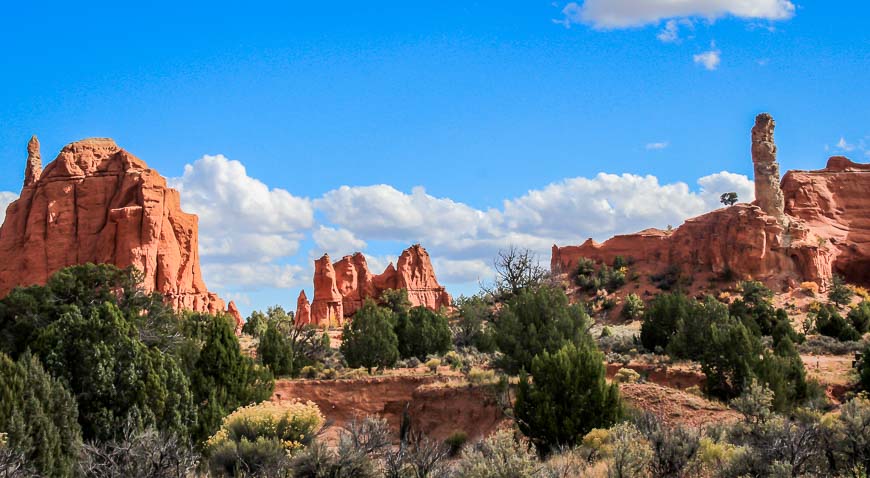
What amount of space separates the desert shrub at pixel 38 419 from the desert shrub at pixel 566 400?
11.6 m

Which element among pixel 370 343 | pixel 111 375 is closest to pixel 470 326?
pixel 370 343

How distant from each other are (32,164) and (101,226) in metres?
9.91

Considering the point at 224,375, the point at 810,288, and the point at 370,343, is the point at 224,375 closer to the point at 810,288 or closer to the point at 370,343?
the point at 370,343

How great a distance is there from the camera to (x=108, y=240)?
58.2 meters

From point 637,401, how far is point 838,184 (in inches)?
2335

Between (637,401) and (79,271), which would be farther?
(79,271)

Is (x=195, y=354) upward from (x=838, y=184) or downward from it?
downward

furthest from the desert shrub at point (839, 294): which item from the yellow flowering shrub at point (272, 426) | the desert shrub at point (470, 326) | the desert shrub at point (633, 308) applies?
the yellow flowering shrub at point (272, 426)

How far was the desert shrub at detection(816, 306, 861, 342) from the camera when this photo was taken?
1864 inches

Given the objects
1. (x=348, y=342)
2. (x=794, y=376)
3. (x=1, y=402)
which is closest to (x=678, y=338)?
(x=794, y=376)

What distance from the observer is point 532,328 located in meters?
32.0

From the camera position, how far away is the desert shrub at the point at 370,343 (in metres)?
40.8

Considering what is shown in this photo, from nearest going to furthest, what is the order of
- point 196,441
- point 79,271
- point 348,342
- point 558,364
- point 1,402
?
point 1,402 → point 196,441 → point 558,364 → point 79,271 → point 348,342

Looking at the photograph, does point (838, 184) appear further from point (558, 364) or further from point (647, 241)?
point (558, 364)
